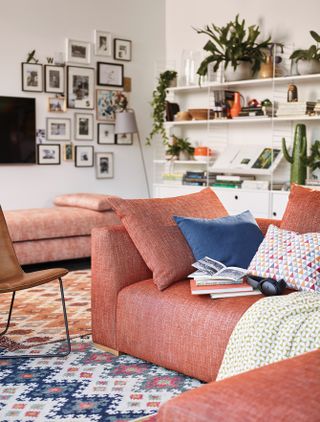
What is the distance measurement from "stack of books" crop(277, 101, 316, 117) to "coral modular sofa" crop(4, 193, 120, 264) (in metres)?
1.81

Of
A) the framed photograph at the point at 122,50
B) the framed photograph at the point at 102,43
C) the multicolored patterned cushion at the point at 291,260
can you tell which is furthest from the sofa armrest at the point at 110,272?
the framed photograph at the point at 122,50

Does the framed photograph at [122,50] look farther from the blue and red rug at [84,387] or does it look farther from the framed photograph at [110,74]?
the blue and red rug at [84,387]

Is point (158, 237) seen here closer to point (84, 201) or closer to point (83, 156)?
point (84, 201)

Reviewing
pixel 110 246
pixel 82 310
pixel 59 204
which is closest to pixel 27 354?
pixel 110 246

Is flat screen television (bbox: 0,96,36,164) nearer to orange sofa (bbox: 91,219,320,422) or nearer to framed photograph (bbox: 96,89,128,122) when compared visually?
framed photograph (bbox: 96,89,128,122)

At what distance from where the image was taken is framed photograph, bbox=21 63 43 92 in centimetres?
667

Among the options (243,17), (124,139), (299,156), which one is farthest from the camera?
(124,139)

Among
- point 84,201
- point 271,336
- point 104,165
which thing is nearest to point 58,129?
point 104,165

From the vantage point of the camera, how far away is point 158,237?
3422 millimetres

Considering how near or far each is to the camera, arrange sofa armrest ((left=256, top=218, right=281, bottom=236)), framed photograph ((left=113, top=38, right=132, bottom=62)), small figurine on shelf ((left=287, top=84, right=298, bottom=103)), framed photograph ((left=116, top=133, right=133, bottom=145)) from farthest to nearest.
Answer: framed photograph ((left=116, top=133, right=133, bottom=145)) < framed photograph ((left=113, top=38, right=132, bottom=62)) < small figurine on shelf ((left=287, top=84, right=298, bottom=103)) < sofa armrest ((left=256, top=218, right=281, bottom=236))

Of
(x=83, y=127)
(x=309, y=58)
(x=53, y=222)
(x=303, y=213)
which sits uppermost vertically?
A: (x=309, y=58)

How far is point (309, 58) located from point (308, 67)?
0.46 ft

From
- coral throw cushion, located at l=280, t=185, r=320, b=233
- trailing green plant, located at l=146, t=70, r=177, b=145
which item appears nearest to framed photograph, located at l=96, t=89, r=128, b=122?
trailing green plant, located at l=146, t=70, r=177, b=145

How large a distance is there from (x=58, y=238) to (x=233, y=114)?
6.55 ft
